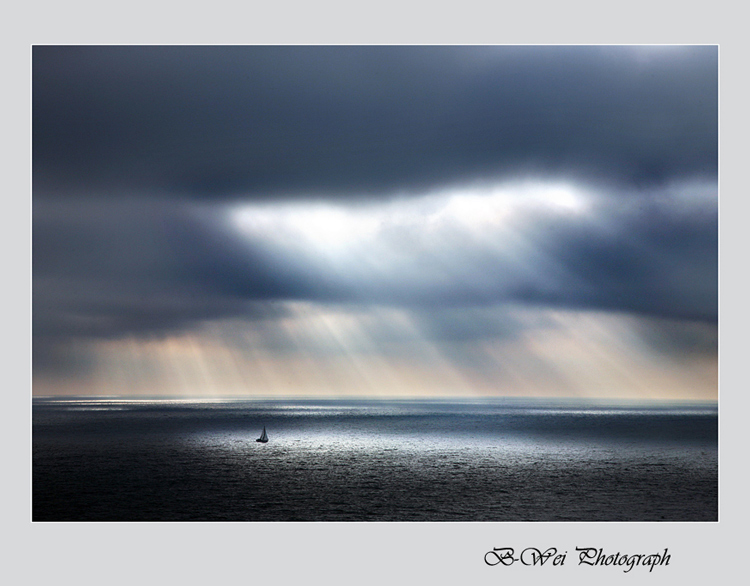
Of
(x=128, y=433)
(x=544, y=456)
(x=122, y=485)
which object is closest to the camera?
(x=122, y=485)

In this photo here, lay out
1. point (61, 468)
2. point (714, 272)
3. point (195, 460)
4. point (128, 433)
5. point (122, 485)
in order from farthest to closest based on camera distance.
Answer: point (128, 433) → point (195, 460) → point (61, 468) → point (122, 485) → point (714, 272)

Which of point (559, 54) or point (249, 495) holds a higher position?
point (559, 54)

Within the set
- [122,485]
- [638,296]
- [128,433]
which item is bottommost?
[128,433]

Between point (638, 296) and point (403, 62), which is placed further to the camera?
point (638, 296)

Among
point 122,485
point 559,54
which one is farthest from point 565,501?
point 122,485

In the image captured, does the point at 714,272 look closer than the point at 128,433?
Yes

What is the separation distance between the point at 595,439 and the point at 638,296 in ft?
138

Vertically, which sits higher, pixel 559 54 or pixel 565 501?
pixel 559 54

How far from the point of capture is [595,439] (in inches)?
3046

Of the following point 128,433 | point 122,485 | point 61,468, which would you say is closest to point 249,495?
point 122,485

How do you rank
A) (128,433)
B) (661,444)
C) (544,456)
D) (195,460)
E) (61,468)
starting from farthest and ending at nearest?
(128,433) < (661,444) < (544,456) < (195,460) < (61,468)

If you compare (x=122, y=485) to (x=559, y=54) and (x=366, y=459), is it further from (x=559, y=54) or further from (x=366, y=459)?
(x=559, y=54)

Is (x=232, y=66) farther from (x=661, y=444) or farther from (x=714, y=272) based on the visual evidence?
(x=661, y=444)

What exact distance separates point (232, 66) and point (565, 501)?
26502 mm
